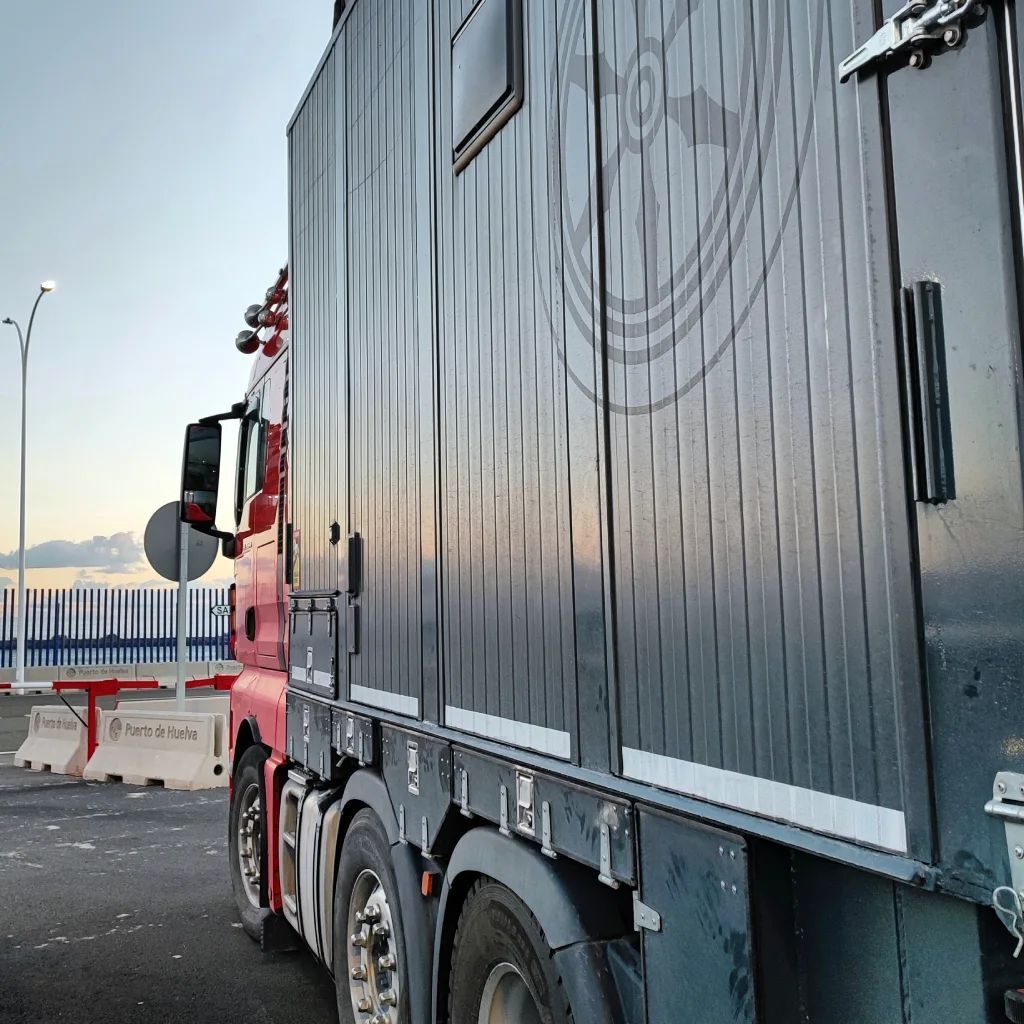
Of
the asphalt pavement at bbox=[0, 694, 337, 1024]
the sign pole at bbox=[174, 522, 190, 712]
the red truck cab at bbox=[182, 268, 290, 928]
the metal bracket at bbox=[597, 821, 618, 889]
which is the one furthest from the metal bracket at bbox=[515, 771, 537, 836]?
the sign pole at bbox=[174, 522, 190, 712]

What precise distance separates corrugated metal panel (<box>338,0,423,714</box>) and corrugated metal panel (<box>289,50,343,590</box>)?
264 mm

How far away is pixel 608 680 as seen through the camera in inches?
82.0

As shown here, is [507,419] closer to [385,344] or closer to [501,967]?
[385,344]

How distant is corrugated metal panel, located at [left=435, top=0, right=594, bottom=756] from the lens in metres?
2.33

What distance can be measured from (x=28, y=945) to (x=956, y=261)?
5959 millimetres

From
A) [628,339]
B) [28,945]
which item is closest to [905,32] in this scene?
[628,339]

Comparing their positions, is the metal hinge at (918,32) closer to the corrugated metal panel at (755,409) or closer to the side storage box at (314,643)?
the corrugated metal panel at (755,409)

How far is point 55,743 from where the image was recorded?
12.2 m

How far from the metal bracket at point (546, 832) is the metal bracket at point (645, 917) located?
31cm

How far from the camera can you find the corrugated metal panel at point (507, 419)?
2330 millimetres

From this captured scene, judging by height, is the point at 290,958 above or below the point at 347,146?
below

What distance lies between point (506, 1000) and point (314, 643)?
2.19 metres

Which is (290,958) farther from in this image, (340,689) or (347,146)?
(347,146)

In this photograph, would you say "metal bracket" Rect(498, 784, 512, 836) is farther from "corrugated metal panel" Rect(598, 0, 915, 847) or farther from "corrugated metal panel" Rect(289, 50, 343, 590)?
"corrugated metal panel" Rect(289, 50, 343, 590)
